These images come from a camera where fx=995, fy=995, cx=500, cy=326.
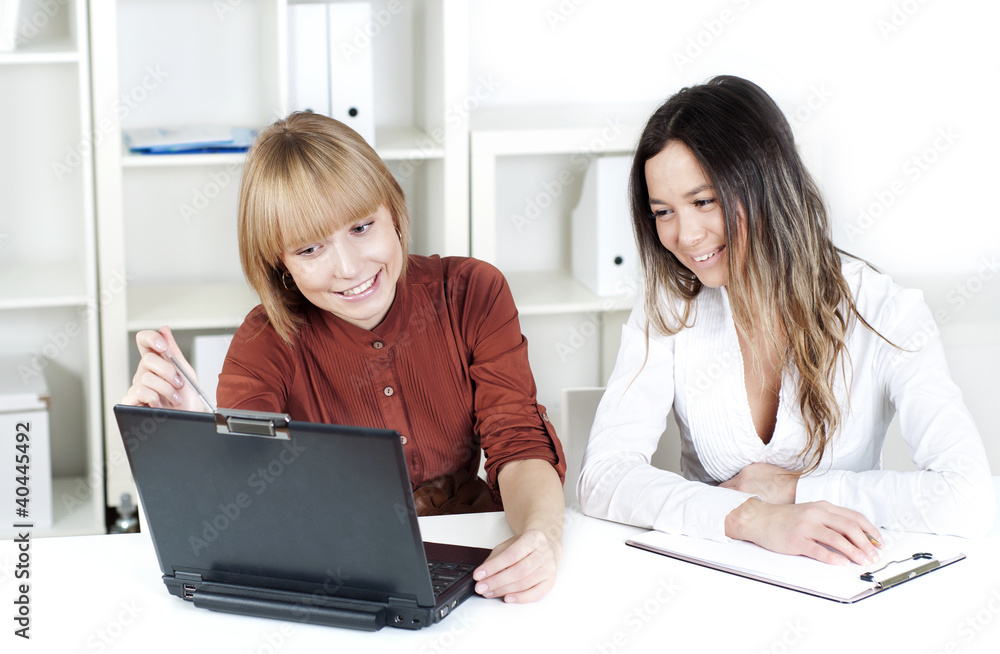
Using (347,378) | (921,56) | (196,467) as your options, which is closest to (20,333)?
(347,378)

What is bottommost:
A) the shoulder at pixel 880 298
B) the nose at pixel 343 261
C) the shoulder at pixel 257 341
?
the shoulder at pixel 257 341

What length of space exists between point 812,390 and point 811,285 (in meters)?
0.15

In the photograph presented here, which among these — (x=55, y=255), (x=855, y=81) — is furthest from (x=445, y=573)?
(x=855, y=81)

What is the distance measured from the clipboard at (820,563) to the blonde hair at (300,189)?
0.59 metres

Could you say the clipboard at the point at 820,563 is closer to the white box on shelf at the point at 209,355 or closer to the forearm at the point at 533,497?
the forearm at the point at 533,497

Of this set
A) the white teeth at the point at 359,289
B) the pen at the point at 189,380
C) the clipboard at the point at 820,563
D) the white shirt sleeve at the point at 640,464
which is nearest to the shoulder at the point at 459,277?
the white teeth at the point at 359,289

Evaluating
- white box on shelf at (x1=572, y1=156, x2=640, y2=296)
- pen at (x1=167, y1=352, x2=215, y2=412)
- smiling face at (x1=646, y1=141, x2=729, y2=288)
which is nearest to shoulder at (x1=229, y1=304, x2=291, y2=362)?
pen at (x1=167, y1=352, x2=215, y2=412)

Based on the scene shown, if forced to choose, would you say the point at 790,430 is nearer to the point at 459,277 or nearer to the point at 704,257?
the point at 704,257

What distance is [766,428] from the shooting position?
153 cm

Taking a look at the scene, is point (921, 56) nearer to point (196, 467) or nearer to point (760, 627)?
point (760, 627)

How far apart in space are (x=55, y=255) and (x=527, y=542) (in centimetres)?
184

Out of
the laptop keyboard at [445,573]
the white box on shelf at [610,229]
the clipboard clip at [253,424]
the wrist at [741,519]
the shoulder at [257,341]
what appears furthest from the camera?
the white box on shelf at [610,229]

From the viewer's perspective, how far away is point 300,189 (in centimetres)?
135

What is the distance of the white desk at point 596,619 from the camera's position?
3.27ft
